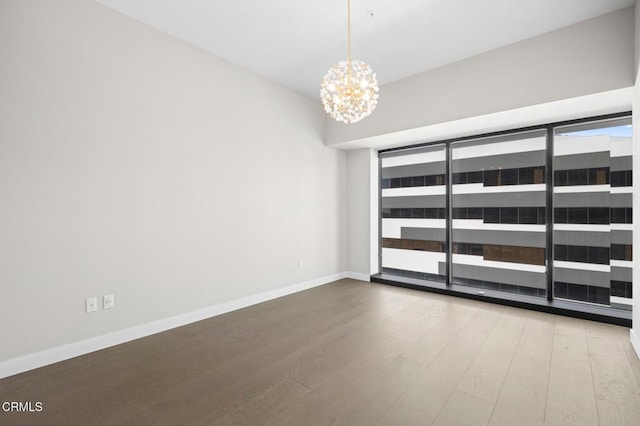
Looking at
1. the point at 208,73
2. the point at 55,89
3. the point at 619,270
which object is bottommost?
the point at 619,270

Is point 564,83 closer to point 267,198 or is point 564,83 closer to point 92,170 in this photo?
point 267,198

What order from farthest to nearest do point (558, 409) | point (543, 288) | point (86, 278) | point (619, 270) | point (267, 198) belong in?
point (267, 198) < point (543, 288) < point (619, 270) < point (86, 278) < point (558, 409)

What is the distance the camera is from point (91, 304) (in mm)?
2496

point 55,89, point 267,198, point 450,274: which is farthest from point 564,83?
point 55,89

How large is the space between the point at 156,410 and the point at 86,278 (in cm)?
139

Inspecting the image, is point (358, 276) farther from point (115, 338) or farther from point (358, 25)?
point (358, 25)

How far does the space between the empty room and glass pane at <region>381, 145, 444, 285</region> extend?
0.07m

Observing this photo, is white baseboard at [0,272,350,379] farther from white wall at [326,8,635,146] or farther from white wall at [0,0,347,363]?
white wall at [326,8,635,146]

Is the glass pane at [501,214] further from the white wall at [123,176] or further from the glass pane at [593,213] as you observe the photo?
the white wall at [123,176]

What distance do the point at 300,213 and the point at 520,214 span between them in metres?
3.04

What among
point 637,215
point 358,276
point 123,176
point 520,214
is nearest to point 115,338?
point 123,176

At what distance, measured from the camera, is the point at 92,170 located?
8.25ft

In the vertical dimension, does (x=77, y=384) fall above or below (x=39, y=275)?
below

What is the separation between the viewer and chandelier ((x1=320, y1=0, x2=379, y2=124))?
2.21m
